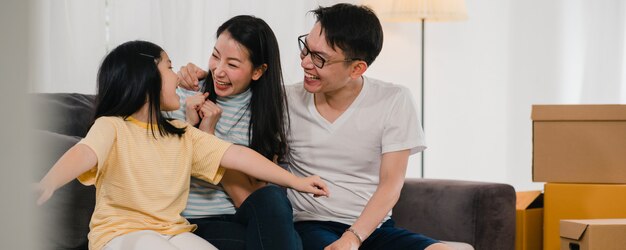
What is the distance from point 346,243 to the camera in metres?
1.46

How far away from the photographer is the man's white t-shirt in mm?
1667

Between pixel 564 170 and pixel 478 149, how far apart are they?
4.22 ft

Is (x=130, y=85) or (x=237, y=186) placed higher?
(x=130, y=85)

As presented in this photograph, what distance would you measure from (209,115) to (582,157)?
1284 mm

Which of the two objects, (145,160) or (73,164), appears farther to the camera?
(145,160)

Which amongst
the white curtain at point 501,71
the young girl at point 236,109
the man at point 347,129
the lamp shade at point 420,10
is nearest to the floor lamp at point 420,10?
the lamp shade at point 420,10

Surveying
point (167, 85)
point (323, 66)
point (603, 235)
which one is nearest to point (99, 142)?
point (167, 85)

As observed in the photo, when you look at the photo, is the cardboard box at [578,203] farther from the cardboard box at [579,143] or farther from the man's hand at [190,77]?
the man's hand at [190,77]

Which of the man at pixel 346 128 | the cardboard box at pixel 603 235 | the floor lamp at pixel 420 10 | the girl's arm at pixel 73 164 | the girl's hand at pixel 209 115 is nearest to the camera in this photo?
the girl's arm at pixel 73 164

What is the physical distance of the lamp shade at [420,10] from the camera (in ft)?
9.94

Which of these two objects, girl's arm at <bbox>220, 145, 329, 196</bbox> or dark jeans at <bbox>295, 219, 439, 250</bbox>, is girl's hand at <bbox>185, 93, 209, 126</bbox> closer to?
girl's arm at <bbox>220, 145, 329, 196</bbox>

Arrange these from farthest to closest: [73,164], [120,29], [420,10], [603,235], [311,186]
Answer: [420,10] < [120,29] < [603,235] < [311,186] < [73,164]

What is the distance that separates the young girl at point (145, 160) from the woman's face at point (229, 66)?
175 millimetres

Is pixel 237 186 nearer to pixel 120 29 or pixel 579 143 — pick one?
pixel 120 29
